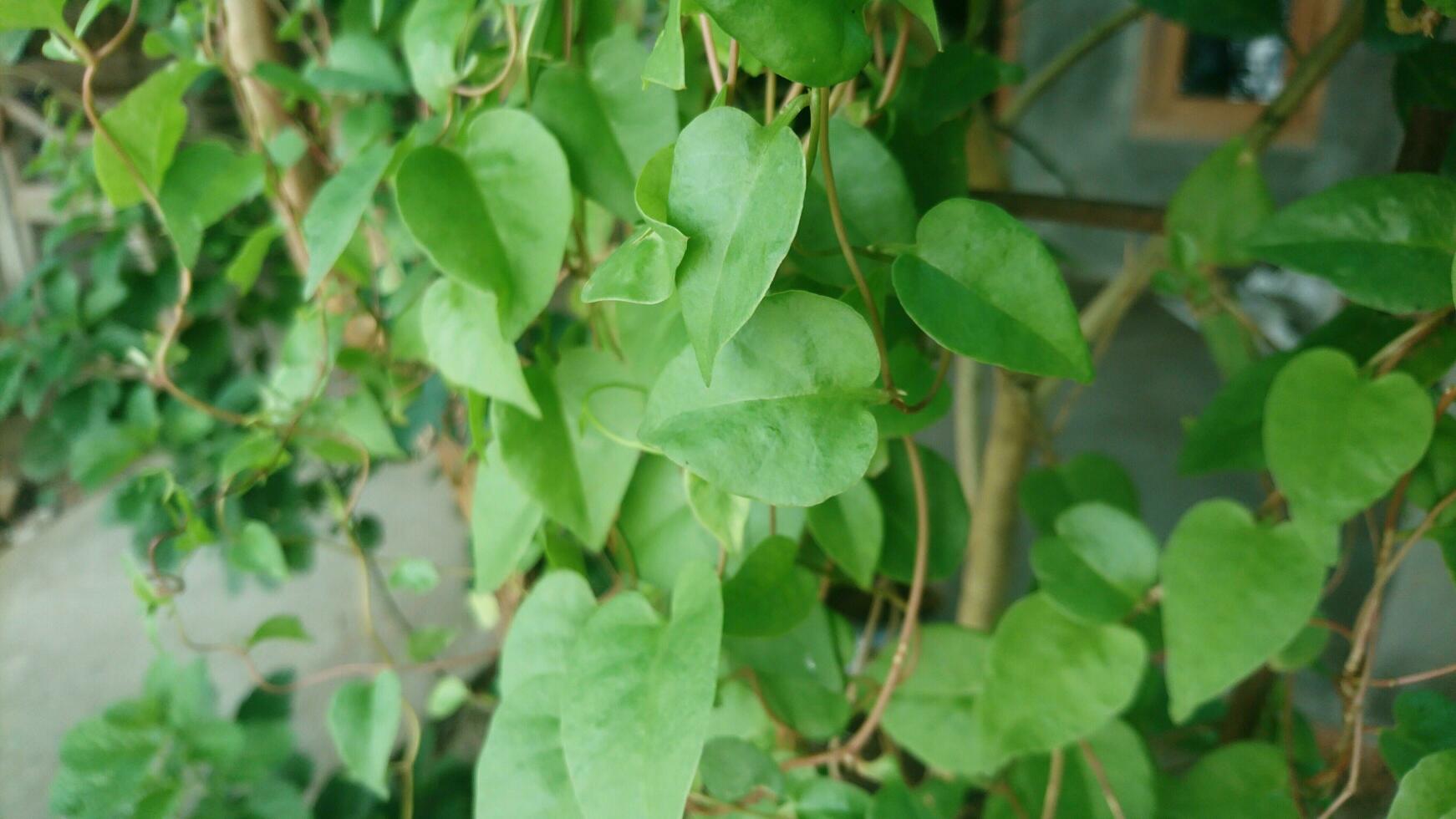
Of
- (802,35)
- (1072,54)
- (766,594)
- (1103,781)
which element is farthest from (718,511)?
(1072,54)

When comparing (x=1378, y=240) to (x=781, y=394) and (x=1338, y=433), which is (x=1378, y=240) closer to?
(x=1338, y=433)

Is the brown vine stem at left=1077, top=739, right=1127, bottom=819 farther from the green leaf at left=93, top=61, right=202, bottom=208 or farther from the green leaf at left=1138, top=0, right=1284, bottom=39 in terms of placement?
the green leaf at left=93, top=61, right=202, bottom=208

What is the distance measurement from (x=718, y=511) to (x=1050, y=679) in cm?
19

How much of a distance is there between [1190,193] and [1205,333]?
8 centimetres

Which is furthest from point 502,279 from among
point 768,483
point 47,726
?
point 47,726

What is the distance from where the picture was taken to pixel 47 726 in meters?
0.97

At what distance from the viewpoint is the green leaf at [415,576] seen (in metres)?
0.61

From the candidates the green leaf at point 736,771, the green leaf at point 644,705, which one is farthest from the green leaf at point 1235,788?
the green leaf at point 644,705

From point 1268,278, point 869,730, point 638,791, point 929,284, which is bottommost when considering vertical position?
point 1268,278

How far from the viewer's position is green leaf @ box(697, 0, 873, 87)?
22 centimetres

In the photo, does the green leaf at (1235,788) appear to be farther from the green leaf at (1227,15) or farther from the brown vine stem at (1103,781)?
the green leaf at (1227,15)

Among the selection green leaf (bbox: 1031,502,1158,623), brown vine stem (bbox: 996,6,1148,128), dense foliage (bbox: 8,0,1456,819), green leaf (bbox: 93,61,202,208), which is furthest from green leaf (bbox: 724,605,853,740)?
brown vine stem (bbox: 996,6,1148,128)

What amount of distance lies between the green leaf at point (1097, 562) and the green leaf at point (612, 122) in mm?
258

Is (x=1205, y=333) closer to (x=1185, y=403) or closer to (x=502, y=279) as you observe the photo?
(x=502, y=279)
